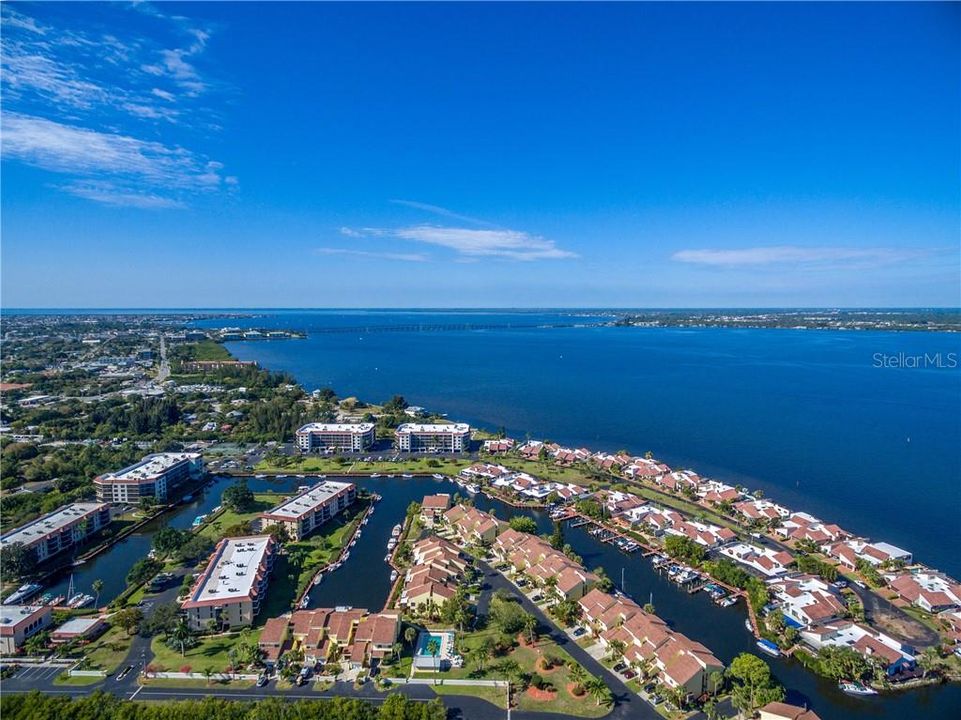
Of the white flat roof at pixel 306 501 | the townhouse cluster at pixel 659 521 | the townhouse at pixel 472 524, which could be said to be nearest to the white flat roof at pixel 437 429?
the white flat roof at pixel 306 501

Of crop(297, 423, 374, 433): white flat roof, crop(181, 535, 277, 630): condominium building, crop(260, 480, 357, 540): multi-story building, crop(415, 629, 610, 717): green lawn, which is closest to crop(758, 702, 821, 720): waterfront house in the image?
crop(415, 629, 610, 717): green lawn

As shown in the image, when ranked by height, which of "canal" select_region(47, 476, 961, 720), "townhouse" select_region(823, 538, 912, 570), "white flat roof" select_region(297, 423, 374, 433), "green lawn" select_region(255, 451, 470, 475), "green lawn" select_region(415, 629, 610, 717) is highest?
"white flat roof" select_region(297, 423, 374, 433)

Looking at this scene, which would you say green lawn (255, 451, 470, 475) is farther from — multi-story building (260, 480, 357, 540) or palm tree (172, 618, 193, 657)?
palm tree (172, 618, 193, 657)

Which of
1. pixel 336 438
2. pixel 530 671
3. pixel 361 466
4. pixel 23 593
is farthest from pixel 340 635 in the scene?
pixel 336 438

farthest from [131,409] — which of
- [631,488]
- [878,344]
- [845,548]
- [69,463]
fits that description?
[878,344]

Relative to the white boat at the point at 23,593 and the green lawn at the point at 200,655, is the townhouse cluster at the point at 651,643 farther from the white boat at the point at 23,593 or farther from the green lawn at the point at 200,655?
the white boat at the point at 23,593
